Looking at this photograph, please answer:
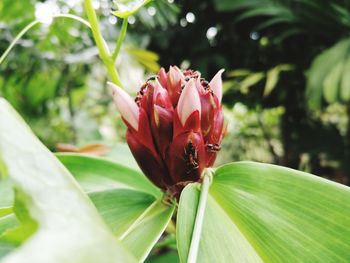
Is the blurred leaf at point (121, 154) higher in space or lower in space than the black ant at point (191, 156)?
lower

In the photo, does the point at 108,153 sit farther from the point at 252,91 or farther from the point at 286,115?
the point at 286,115

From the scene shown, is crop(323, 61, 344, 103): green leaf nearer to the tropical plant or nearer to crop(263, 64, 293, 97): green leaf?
crop(263, 64, 293, 97): green leaf

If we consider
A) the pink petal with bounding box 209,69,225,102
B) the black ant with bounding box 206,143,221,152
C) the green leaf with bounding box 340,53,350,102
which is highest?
the green leaf with bounding box 340,53,350,102

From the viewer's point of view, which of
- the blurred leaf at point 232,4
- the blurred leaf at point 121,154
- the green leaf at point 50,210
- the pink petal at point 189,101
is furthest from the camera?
the blurred leaf at point 232,4

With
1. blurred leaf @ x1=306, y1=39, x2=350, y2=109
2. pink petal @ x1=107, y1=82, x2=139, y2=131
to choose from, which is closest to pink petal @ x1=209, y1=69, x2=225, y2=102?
pink petal @ x1=107, y1=82, x2=139, y2=131

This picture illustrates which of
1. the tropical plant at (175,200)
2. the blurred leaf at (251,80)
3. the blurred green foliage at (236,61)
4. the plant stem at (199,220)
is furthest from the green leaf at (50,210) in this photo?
the blurred leaf at (251,80)

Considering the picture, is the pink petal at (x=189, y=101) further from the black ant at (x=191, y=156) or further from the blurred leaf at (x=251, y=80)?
the blurred leaf at (x=251, y=80)

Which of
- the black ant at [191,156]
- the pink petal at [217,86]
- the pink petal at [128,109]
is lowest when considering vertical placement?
the black ant at [191,156]
